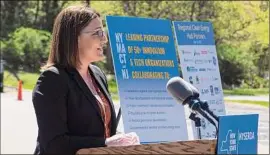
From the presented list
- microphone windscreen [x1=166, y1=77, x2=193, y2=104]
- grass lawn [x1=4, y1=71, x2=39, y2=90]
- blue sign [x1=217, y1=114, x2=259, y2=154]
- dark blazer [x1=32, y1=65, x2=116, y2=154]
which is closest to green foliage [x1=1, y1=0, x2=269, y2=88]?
grass lawn [x1=4, y1=71, x2=39, y2=90]

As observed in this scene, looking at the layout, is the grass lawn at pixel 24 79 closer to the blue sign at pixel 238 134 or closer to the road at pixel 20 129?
the road at pixel 20 129

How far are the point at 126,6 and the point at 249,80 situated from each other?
10608 millimetres

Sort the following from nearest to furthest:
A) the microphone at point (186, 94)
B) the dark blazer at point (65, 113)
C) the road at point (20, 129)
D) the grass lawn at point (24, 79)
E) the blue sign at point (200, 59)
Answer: the microphone at point (186, 94)
the dark blazer at point (65, 113)
the blue sign at point (200, 59)
the road at point (20, 129)
the grass lawn at point (24, 79)

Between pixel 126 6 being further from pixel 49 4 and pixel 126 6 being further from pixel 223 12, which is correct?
pixel 49 4

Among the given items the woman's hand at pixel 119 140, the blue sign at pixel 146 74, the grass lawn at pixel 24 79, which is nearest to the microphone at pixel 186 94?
the woman's hand at pixel 119 140

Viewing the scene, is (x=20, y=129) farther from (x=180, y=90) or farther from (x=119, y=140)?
(x=180, y=90)

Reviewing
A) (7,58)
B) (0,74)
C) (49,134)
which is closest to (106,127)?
(49,134)

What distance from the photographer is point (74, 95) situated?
2613 millimetres

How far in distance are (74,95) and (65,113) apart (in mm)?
106

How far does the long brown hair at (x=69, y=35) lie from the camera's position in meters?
2.71

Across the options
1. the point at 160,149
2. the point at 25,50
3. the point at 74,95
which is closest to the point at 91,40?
the point at 74,95

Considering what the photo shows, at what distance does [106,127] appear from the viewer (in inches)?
108

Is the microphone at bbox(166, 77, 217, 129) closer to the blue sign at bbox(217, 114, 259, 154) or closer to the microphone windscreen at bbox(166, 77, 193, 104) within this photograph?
the microphone windscreen at bbox(166, 77, 193, 104)

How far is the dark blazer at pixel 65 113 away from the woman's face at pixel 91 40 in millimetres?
96
